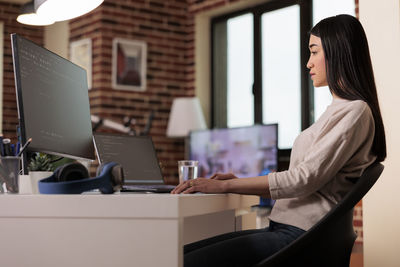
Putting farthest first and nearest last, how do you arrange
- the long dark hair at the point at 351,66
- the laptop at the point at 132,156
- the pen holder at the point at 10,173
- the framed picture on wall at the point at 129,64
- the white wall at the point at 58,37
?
the white wall at the point at 58,37
the framed picture on wall at the point at 129,64
the laptop at the point at 132,156
the long dark hair at the point at 351,66
the pen holder at the point at 10,173

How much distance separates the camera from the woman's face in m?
1.79

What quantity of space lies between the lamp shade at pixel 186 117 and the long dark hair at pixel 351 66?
3.65 metres

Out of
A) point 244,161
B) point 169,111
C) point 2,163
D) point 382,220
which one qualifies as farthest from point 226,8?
point 2,163

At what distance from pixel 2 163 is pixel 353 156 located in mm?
892

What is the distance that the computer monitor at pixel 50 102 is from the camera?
159 cm

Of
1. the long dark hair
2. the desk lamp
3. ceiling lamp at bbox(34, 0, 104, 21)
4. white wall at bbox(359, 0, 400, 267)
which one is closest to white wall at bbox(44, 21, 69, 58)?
the desk lamp

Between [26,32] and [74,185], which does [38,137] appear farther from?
[26,32]

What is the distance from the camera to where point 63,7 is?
6.61ft

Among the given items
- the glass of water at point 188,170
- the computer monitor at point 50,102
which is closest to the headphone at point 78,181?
the computer monitor at point 50,102

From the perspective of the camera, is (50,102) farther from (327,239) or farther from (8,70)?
(8,70)

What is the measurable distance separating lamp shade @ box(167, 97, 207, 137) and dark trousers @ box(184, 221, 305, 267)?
3741 mm

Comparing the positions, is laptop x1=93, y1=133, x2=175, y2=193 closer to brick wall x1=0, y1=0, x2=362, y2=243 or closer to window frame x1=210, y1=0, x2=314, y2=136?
window frame x1=210, y1=0, x2=314, y2=136

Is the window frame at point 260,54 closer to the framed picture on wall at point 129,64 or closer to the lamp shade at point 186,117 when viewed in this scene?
the lamp shade at point 186,117

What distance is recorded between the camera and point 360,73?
1.71 metres
